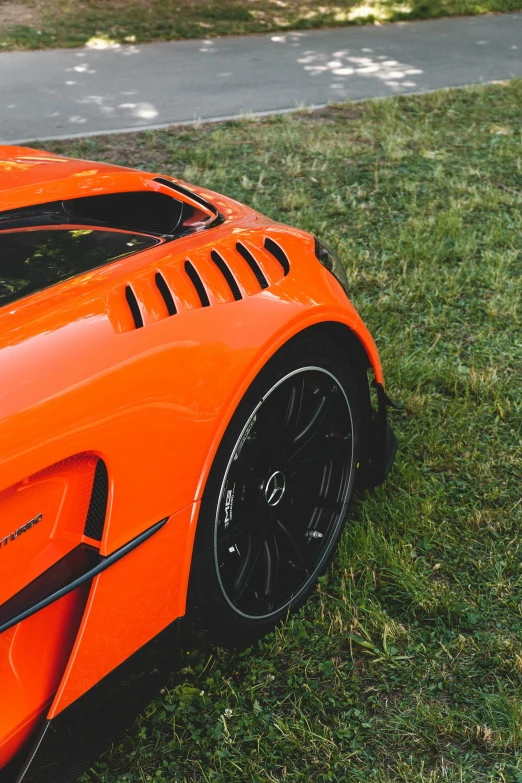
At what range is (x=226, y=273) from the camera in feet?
6.80

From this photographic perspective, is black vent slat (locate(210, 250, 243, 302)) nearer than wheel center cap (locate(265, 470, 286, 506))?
Yes

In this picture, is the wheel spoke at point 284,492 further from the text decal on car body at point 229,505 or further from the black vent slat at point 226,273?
the black vent slat at point 226,273

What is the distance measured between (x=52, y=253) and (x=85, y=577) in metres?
0.84

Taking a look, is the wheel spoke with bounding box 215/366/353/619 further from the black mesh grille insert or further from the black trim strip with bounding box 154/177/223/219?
the black trim strip with bounding box 154/177/223/219

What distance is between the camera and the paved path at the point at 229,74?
7.50 metres

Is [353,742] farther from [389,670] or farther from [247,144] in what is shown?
[247,144]

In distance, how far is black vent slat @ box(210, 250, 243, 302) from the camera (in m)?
2.03

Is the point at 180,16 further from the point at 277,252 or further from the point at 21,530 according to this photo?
the point at 21,530

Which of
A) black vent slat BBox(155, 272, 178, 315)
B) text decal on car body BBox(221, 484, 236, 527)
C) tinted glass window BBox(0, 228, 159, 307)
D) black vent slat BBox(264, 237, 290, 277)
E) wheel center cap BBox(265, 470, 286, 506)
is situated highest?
tinted glass window BBox(0, 228, 159, 307)

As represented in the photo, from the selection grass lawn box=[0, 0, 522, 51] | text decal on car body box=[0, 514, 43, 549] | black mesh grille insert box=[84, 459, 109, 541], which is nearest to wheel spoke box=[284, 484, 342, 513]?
black mesh grille insert box=[84, 459, 109, 541]

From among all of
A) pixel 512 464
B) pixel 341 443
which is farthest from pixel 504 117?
pixel 341 443

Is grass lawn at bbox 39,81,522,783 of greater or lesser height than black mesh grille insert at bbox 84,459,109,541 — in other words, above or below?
below

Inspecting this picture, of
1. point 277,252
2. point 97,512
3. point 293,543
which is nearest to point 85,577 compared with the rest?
point 97,512

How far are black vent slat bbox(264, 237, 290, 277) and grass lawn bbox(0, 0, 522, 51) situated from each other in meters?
9.02
